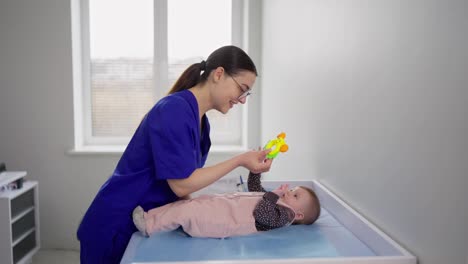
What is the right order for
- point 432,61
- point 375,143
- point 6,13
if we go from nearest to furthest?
point 432,61
point 375,143
point 6,13

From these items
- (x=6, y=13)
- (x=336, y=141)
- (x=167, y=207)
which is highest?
(x=6, y=13)

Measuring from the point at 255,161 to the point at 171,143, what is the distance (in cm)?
28

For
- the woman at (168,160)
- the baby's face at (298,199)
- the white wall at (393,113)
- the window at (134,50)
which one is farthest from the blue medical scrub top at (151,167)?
the window at (134,50)

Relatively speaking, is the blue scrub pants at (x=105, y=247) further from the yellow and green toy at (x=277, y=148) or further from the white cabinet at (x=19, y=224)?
the white cabinet at (x=19, y=224)

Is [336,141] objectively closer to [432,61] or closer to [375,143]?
[375,143]

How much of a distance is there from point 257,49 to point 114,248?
2203 mm

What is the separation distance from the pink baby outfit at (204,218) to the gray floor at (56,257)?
2114 millimetres

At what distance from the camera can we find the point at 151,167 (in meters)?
1.38

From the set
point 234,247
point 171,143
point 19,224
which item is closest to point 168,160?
point 171,143

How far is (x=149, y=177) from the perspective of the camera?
54.2 inches

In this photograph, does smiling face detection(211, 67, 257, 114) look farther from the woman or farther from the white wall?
the white wall

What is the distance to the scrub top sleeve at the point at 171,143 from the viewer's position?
4.18 ft

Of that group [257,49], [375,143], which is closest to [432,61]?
[375,143]

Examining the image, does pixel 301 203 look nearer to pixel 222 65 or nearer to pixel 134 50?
pixel 222 65
